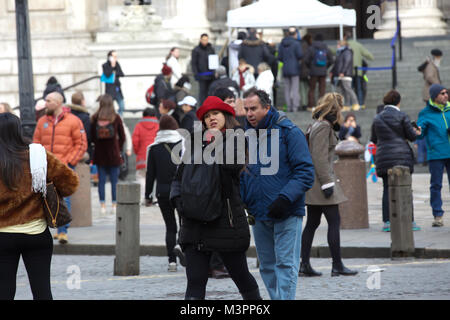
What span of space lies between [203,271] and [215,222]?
13.2 inches

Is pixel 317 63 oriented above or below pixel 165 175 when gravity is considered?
above

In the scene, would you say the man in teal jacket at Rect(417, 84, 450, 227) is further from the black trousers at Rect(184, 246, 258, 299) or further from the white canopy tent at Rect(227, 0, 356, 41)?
the white canopy tent at Rect(227, 0, 356, 41)

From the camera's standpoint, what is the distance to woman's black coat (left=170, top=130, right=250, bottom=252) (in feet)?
23.0

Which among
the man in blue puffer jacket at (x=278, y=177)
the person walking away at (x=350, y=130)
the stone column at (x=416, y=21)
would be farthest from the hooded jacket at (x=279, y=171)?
the stone column at (x=416, y=21)

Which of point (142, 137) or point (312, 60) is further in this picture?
point (312, 60)

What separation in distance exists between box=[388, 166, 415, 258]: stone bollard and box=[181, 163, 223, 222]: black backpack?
4456 millimetres

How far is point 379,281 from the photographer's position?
31.6ft

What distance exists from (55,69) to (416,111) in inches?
474

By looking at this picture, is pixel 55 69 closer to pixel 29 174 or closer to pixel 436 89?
pixel 436 89

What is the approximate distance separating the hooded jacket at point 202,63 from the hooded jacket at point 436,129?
10.7 metres

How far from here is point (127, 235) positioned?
1066 centimetres

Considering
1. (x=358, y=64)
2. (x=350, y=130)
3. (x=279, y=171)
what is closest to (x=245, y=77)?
(x=350, y=130)

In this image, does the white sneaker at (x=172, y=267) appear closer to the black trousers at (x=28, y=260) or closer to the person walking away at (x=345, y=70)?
the black trousers at (x=28, y=260)

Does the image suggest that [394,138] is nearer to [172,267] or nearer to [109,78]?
[172,267]
